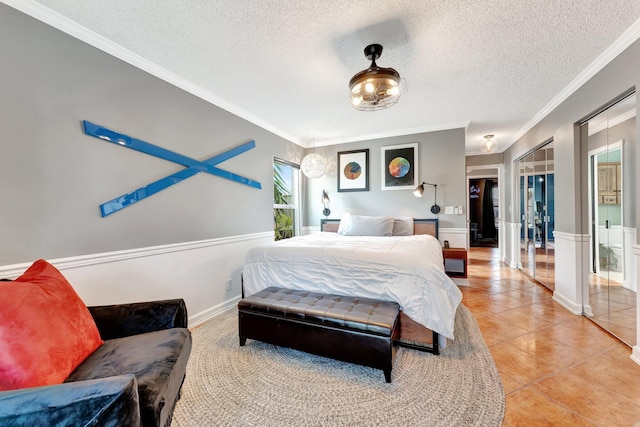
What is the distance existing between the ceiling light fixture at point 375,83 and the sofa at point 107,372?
2050 mm

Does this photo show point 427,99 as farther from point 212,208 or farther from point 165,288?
point 165,288

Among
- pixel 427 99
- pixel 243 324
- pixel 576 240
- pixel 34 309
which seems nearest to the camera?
pixel 34 309

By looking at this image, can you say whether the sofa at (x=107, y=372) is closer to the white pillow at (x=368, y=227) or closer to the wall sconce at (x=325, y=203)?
the white pillow at (x=368, y=227)

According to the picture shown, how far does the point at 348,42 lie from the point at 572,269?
10.9 feet

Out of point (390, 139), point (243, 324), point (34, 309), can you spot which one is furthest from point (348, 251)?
point (390, 139)

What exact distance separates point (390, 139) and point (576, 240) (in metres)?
2.74

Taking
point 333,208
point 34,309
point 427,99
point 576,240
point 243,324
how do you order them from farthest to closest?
point 333,208, point 427,99, point 576,240, point 243,324, point 34,309

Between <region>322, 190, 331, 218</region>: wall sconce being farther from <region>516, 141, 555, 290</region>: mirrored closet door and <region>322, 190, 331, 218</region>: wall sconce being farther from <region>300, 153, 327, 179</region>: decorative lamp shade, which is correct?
<region>516, 141, 555, 290</region>: mirrored closet door

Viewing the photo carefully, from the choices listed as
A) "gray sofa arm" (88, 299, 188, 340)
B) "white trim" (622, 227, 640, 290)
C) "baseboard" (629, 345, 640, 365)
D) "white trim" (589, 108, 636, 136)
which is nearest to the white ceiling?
"white trim" (589, 108, 636, 136)

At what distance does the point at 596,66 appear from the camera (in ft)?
7.59

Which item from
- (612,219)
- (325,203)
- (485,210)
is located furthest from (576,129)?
(485,210)

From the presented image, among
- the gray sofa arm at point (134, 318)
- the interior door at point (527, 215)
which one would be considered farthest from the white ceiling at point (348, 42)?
the gray sofa arm at point (134, 318)

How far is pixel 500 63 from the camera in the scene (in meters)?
2.30

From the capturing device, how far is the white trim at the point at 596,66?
1904 millimetres
